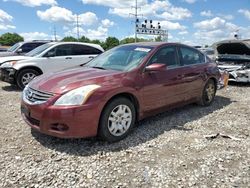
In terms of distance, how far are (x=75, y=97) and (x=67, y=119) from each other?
317 mm

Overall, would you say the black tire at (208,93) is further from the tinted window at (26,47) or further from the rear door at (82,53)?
the tinted window at (26,47)

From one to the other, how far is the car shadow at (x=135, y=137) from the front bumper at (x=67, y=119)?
0.84 feet

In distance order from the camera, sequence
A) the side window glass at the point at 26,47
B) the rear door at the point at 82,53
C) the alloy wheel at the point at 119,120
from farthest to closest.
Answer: the side window glass at the point at 26,47
the rear door at the point at 82,53
the alloy wheel at the point at 119,120

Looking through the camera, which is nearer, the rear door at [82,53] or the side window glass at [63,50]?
the side window glass at [63,50]

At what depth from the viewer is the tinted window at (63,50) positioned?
9.21 meters

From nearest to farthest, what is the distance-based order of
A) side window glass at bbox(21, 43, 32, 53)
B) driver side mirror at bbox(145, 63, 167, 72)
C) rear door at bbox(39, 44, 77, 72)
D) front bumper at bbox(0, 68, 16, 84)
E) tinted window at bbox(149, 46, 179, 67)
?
driver side mirror at bbox(145, 63, 167, 72)
tinted window at bbox(149, 46, 179, 67)
front bumper at bbox(0, 68, 16, 84)
rear door at bbox(39, 44, 77, 72)
side window glass at bbox(21, 43, 32, 53)

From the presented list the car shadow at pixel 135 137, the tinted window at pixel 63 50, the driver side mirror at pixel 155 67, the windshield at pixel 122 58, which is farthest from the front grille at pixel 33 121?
the tinted window at pixel 63 50

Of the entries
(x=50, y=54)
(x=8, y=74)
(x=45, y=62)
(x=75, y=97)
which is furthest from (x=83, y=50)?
(x=75, y=97)

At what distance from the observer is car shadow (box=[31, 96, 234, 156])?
4.00 meters

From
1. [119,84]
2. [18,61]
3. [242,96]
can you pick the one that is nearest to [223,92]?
[242,96]

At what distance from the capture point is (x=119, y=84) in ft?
13.6

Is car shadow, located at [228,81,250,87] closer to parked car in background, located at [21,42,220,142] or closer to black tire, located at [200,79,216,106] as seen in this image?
black tire, located at [200,79,216,106]

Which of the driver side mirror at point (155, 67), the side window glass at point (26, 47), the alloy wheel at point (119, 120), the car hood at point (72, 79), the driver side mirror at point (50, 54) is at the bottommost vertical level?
Result: the alloy wheel at point (119, 120)

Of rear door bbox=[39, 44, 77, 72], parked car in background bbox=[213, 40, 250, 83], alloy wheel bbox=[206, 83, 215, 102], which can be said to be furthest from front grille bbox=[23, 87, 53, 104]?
parked car in background bbox=[213, 40, 250, 83]
